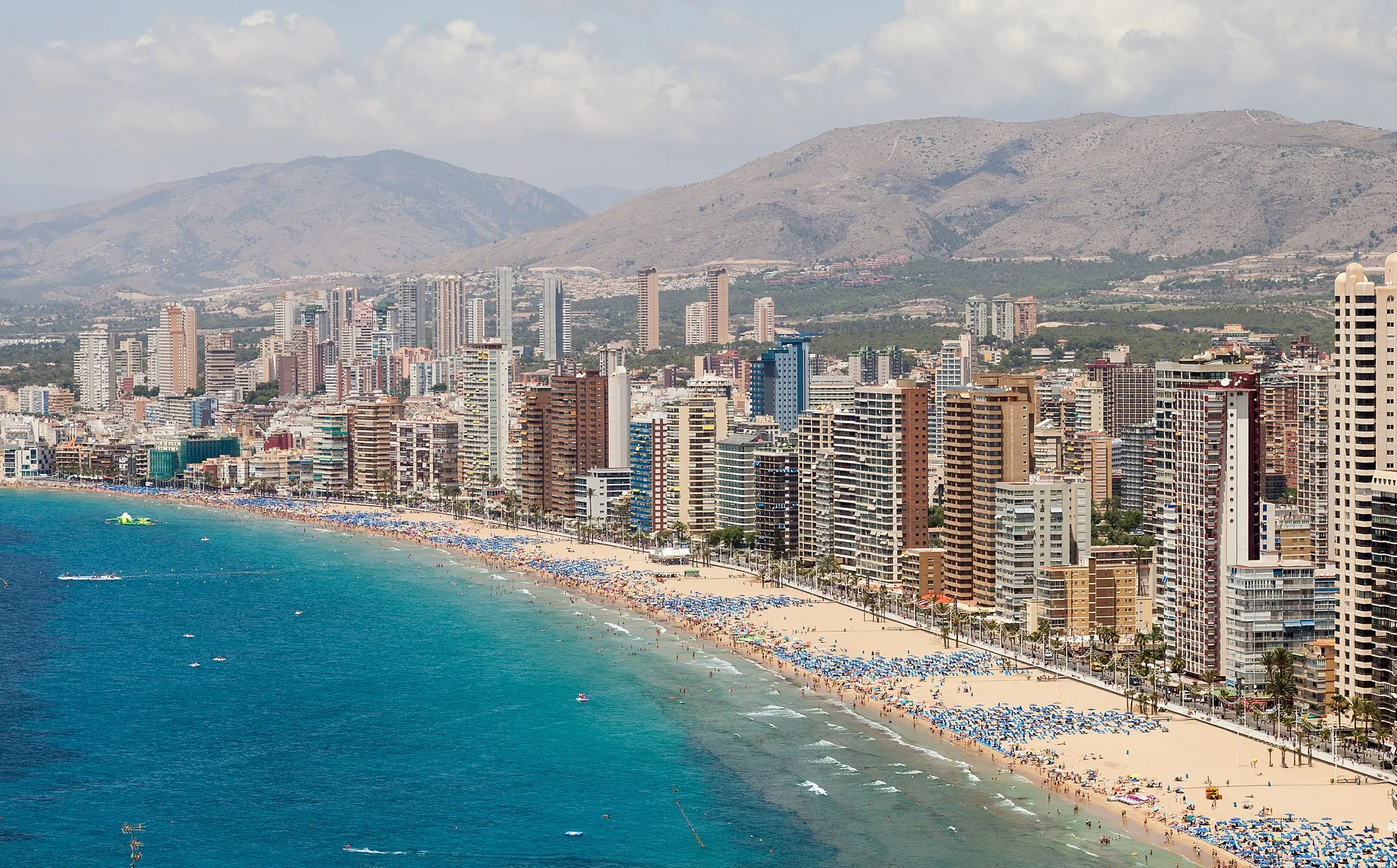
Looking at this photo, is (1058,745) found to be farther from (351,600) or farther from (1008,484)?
(351,600)

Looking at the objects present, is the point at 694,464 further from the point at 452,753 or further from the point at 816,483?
the point at 452,753

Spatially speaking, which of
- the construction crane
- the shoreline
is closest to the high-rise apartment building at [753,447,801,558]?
the shoreline

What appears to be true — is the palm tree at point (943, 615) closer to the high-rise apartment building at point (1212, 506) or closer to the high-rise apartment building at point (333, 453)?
the high-rise apartment building at point (1212, 506)

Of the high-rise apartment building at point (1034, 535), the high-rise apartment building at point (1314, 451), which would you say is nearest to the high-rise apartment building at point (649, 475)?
the high-rise apartment building at point (1314, 451)

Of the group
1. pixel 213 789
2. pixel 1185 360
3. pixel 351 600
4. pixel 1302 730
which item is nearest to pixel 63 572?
pixel 351 600

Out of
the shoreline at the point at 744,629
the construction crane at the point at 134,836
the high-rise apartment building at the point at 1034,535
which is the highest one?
the high-rise apartment building at the point at 1034,535

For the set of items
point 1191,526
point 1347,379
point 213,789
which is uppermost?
point 1347,379
